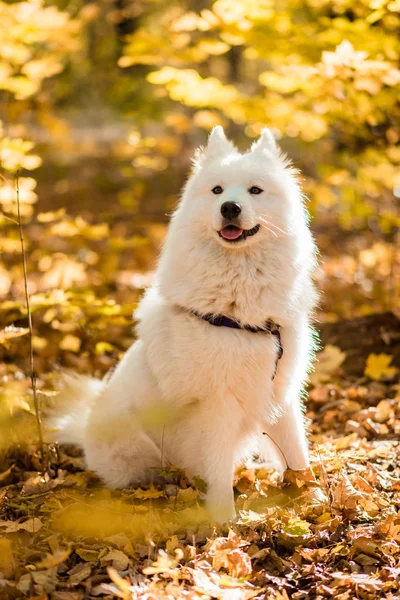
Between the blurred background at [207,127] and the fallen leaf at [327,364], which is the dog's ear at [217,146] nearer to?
the blurred background at [207,127]

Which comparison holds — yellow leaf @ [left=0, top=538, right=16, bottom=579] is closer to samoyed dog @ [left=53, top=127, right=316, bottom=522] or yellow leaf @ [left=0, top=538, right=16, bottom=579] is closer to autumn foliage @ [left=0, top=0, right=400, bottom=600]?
autumn foliage @ [left=0, top=0, right=400, bottom=600]

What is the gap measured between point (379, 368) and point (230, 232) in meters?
2.45

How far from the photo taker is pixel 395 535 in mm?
2660

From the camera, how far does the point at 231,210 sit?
2.91 meters

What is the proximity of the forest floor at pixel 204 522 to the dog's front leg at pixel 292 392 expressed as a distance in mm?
130

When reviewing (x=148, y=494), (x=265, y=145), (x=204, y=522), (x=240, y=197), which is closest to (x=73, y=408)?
(x=148, y=494)

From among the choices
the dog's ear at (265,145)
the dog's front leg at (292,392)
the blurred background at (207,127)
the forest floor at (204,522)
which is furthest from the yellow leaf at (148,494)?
the dog's ear at (265,145)

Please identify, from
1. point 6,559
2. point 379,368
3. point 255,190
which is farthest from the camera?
point 379,368

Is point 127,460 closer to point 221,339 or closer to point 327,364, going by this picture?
point 221,339

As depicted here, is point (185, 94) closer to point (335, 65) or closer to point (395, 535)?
point (335, 65)

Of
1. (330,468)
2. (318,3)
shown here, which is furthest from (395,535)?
(318,3)

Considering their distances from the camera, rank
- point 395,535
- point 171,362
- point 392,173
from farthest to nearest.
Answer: point 392,173
point 171,362
point 395,535

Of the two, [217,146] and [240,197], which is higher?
[217,146]

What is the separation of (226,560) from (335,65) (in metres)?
2.94
